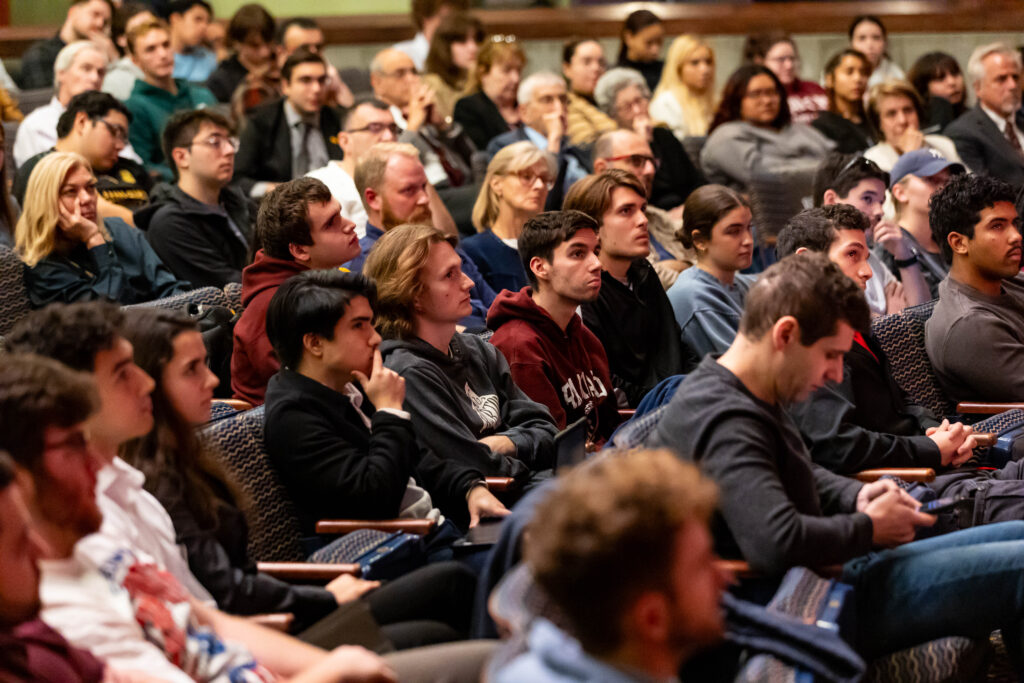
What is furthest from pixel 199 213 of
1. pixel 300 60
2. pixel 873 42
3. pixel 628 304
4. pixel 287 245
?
pixel 873 42

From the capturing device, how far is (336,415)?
8.77 ft

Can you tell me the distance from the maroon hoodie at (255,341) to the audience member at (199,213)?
3.57 feet

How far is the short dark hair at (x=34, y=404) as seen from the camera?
1.68 metres

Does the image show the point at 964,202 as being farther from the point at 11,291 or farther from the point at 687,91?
the point at 687,91

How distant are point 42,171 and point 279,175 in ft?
5.69

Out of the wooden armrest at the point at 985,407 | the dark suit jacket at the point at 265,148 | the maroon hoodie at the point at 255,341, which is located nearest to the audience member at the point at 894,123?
Answer: the wooden armrest at the point at 985,407

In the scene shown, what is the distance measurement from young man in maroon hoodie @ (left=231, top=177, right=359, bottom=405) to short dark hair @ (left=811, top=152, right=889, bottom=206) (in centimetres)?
204

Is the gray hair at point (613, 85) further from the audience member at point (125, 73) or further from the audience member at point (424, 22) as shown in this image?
the audience member at point (125, 73)

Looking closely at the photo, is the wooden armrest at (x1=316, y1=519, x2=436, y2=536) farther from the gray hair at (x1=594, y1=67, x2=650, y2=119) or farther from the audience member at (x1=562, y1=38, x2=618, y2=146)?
the gray hair at (x1=594, y1=67, x2=650, y2=119)

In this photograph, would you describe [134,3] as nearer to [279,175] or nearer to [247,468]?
[279,175]

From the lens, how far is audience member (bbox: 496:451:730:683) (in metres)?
1.38

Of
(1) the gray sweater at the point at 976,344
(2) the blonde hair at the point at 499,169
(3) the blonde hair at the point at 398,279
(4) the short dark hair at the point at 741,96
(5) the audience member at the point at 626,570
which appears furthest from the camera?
(4) the short dark hair at the point at 741,96

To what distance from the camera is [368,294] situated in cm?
276

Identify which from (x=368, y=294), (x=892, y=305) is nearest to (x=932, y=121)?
(x=892, y=305)
